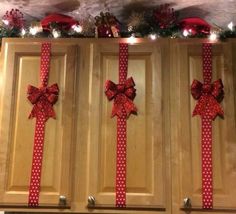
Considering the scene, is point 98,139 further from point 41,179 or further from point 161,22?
point 161,22

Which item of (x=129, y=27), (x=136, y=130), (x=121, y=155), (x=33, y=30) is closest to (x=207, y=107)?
(x=136, y=130)

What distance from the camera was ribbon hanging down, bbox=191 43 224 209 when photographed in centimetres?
151

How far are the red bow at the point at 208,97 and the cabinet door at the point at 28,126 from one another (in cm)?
59

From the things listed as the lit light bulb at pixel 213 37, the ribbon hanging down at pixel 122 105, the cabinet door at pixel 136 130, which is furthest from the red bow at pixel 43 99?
the lit light bulb at pixel 213 37

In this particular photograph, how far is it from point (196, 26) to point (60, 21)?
688 millimetres

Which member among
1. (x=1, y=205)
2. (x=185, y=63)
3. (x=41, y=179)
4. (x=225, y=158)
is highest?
(x=185, y=63)

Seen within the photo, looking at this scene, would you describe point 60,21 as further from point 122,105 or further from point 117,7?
point 122,105

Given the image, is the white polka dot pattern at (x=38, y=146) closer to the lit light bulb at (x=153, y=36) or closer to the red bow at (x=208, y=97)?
the lit light bulb at (x=153, y=36)

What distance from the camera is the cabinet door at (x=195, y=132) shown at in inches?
59.2

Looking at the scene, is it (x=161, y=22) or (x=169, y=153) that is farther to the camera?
(x=161, y=22)

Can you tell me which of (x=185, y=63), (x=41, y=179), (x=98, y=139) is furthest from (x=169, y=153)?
(x=41, y=179)

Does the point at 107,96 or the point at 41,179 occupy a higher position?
the point at 107,96

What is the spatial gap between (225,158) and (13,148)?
99 centimetres

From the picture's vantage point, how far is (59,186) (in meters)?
1.53
